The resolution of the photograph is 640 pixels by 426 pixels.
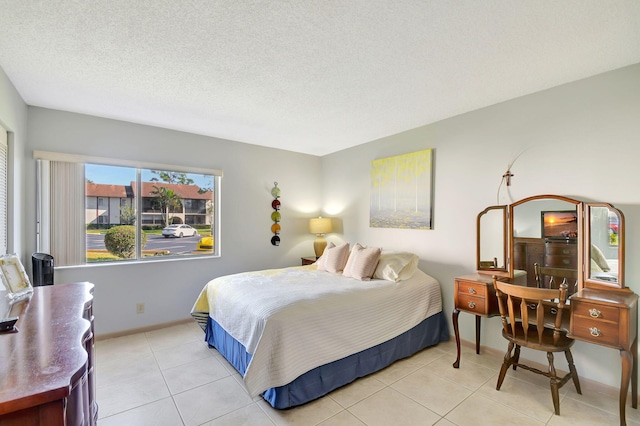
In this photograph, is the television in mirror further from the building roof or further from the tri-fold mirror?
the building roof

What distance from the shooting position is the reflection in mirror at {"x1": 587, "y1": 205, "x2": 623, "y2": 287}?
7.26 ft

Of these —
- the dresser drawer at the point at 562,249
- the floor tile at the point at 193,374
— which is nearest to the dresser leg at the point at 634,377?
the dresser drawer at the point at 562,249

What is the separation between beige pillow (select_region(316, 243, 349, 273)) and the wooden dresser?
2.49 meters

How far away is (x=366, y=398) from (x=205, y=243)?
2.84 meters

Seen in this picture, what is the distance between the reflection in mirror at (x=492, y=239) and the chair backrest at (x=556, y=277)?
0.87 ft

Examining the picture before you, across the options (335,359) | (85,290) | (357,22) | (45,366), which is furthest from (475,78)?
(85,290)

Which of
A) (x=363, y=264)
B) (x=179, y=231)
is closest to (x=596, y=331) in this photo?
(x=363, y=264)

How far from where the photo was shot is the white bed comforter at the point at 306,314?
2.05m

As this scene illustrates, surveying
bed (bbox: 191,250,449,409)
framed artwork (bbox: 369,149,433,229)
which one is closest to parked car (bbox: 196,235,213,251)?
bed (bbox: 191,250,449,409)

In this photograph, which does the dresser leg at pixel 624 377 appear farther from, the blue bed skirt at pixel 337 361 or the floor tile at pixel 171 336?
the floor tile at pixel 171 336

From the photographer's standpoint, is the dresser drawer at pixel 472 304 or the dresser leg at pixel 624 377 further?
the dresser drawer at pixel 472 304

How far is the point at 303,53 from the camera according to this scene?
2027mm

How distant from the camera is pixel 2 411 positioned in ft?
2.30

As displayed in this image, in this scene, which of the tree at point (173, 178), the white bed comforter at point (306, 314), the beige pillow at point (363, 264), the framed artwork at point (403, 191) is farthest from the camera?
the tree at point (173, 178)
